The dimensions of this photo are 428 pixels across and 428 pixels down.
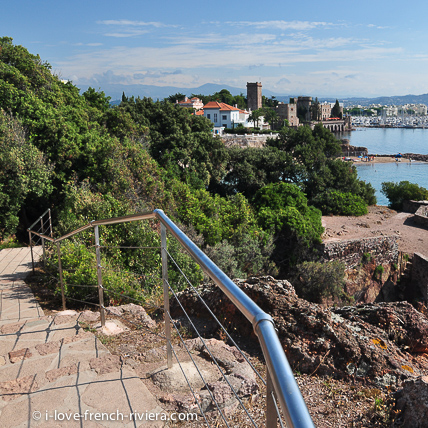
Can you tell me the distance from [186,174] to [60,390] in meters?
18.9

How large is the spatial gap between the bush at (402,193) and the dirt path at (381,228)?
2.09 m

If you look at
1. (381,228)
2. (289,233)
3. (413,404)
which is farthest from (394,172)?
(413,404)

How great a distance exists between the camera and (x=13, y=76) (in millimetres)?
15531

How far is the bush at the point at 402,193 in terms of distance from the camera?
29359 mm

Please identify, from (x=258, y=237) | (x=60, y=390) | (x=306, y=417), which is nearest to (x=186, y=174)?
(x=258, y=237)

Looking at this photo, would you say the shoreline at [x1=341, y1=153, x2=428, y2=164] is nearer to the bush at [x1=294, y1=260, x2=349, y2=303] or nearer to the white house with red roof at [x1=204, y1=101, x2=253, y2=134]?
the white house with red roof at [x1=204, y1=101, x2=253, y2=134]

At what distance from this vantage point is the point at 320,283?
14.7 metres

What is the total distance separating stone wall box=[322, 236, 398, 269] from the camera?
1808 cm

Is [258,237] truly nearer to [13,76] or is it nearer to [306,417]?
[13,76]

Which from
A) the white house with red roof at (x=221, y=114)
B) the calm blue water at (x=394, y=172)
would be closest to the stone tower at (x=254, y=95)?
the white house with red roof at (x=221, y=114)

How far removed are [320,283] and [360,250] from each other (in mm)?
5082

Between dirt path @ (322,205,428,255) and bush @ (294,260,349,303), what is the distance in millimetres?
4259

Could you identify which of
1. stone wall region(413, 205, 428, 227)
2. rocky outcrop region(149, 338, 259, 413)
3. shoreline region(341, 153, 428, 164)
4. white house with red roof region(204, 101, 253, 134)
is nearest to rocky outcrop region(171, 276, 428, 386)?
rocky outcrop region(149, 338, 259, 413)

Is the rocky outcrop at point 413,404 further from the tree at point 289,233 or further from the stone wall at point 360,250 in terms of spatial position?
the stone wall at point 360,250
